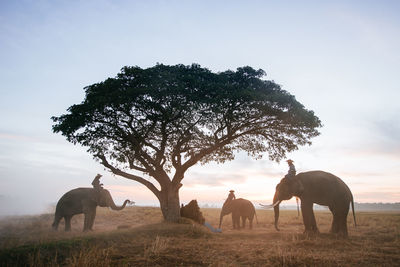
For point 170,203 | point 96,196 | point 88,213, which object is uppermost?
point 96,196

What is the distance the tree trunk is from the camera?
57.3 feet

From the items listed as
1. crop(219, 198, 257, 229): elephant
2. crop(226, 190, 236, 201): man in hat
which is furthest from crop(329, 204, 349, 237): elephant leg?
crop(226, 190, 236, 201): man in hat

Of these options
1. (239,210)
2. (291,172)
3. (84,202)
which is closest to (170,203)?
(84,202)

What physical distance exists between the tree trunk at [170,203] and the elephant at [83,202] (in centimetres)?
227

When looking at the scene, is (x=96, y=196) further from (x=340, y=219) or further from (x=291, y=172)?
(x=340, y=219)

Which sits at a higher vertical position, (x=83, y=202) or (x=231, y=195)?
(x=231, y=195)

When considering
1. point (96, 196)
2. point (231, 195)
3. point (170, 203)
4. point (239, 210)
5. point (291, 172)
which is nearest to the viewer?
point (291, 172)

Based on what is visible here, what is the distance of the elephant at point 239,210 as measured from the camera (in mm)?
20469

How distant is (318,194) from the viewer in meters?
13.9

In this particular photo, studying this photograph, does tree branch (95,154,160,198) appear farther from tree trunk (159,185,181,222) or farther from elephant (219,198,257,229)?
elephant (219,198,257,229)

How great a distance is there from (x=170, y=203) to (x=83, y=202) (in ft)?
18.5

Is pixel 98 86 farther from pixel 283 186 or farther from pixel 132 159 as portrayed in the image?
pixel 283 186

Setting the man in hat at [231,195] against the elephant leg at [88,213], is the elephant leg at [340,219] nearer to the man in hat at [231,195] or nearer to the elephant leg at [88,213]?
the man in hat at [231,195]

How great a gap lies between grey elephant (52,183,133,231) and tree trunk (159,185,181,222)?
2271 millimetres
